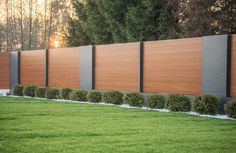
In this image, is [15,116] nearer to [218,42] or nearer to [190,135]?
[190,135]

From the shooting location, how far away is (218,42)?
16.8 meters

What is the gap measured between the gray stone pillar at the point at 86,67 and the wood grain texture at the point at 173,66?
4.37m

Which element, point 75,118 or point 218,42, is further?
point 218,42

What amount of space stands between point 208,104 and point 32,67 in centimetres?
1705

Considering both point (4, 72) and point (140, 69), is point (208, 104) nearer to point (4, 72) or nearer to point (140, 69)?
point (140, 69)

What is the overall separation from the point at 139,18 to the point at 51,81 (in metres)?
7.15

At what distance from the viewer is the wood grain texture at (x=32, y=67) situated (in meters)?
29.4

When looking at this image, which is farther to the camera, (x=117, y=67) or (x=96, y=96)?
(x=117, y=67)

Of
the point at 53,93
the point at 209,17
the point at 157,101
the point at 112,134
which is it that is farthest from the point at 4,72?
the point at 112,134

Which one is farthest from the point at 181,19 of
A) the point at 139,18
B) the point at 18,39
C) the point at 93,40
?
the point at 18,39

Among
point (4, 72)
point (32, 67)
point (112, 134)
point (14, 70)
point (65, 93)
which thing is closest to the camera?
point (112, 134)

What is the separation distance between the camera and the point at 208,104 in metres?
15.8

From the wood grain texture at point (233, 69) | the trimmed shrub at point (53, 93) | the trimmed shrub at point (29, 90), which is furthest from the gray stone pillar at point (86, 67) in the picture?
the wood grain texture at point (233, 69)

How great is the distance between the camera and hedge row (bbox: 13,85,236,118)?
15891 mm
